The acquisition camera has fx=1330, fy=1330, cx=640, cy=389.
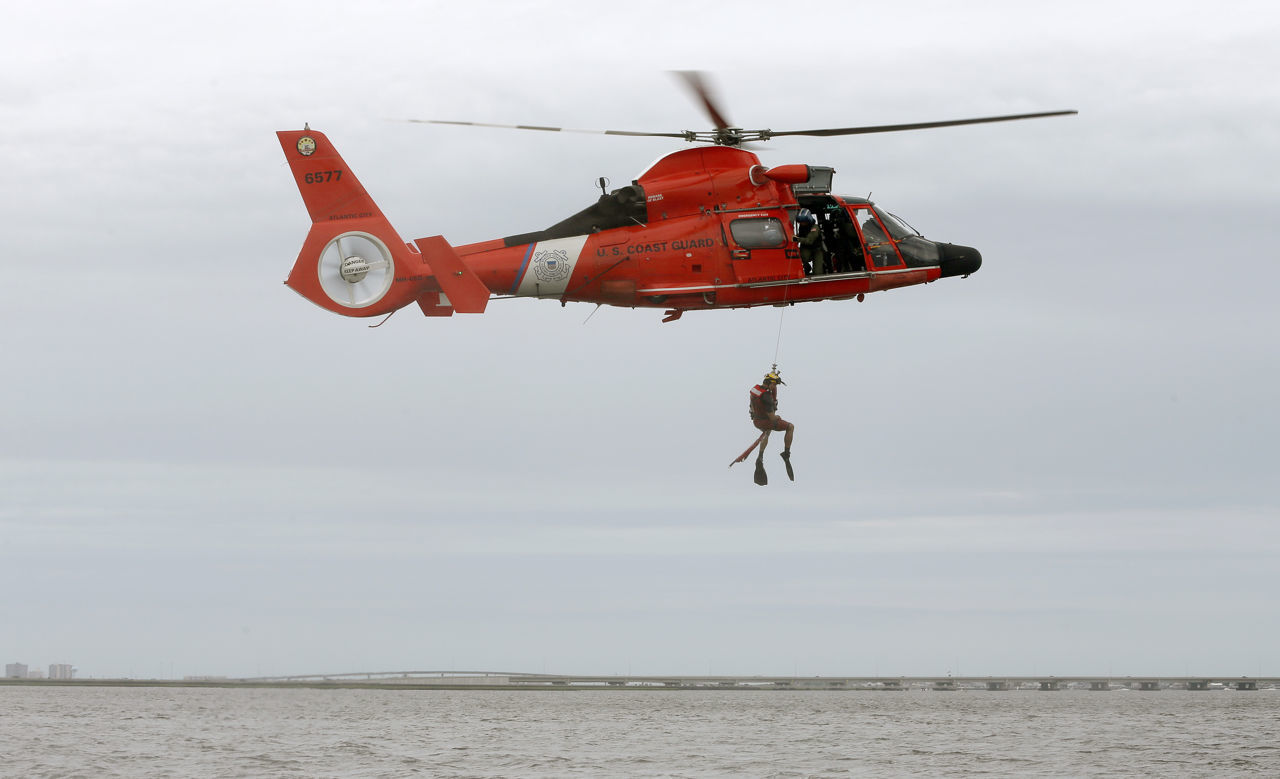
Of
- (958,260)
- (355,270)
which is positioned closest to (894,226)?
(958,260)

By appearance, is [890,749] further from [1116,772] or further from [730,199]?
[730,199]

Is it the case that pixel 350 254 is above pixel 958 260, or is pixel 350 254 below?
below

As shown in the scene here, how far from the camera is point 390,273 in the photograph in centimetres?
2766

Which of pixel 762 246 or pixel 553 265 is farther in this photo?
pixel 762 246

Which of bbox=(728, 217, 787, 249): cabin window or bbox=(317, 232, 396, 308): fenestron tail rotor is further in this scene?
bbox=(728, 217, 787, 249): cabin window

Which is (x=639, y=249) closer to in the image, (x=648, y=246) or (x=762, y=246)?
(x=648, y=246)

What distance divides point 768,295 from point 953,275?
212 inches

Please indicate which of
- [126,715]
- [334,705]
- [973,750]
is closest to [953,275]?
[973,750]

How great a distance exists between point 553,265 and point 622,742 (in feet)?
186

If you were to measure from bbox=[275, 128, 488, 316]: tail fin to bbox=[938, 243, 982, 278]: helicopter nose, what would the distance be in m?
11.1

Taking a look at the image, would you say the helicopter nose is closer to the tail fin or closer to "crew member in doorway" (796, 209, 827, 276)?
"crew member in doorway" (796, 209, 827, 276)

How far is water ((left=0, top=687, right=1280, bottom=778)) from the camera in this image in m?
59.8

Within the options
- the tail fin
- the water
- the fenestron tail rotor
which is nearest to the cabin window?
the tail fin

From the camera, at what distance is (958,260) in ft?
103
